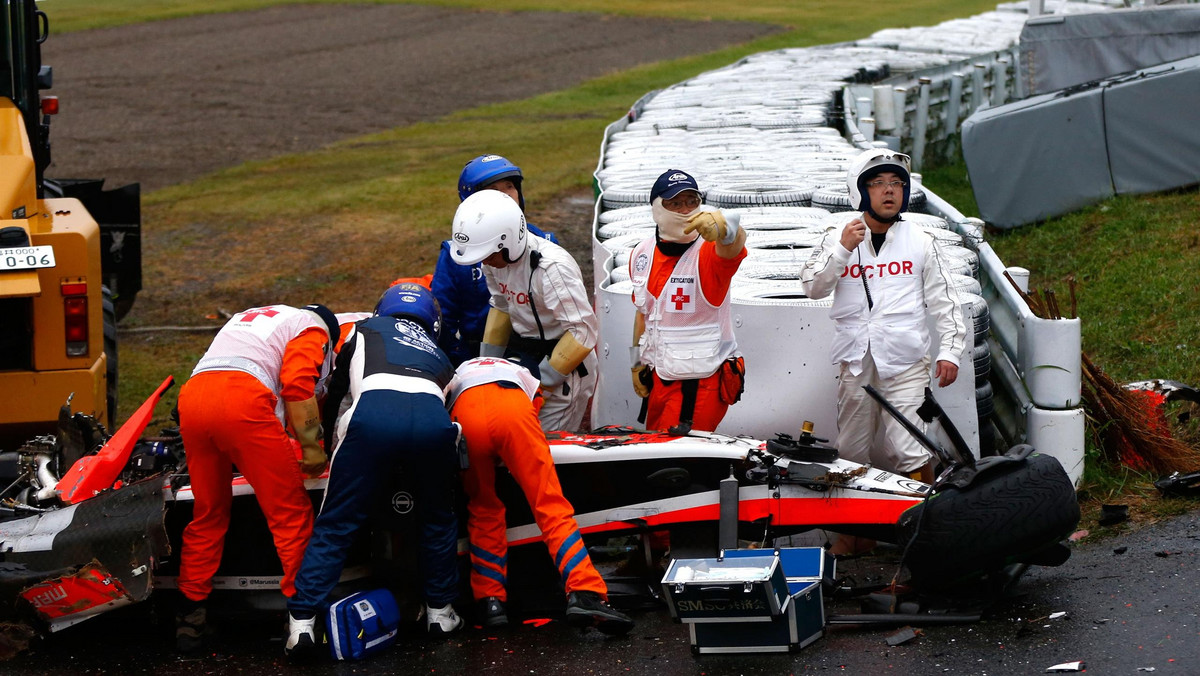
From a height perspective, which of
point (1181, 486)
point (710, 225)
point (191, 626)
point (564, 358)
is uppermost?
point (710, 225)

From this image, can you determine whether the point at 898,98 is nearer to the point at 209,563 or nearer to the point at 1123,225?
the point at 1123,225

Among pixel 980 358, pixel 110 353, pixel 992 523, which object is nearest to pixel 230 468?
pixel 992 523

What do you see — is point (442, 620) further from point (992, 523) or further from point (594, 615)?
point (992, 523)

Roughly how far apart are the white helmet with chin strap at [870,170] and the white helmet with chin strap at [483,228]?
1610 mm

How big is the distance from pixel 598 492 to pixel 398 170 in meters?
13.9

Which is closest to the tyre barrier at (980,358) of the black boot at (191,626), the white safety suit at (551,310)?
the white safety suit at (551,310)

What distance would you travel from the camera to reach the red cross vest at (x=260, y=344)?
218 inches

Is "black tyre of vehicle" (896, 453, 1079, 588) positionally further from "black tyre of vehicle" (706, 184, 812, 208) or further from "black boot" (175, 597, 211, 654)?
"black tyre of vehicle" (706, 184, 812, 208)

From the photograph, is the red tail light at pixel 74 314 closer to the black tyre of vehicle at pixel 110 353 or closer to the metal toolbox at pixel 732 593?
the black tyre of vehicle at pixel 110 353

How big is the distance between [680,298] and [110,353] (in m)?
4.42

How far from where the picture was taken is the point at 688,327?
6.13m

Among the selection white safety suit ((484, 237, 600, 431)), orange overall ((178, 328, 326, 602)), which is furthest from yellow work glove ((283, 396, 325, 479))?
white safety suit ((484, 237, 600, 431))

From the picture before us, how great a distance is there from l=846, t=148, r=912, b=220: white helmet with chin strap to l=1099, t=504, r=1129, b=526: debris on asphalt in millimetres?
1680

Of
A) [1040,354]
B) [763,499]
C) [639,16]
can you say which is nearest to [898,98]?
[1040,354]
